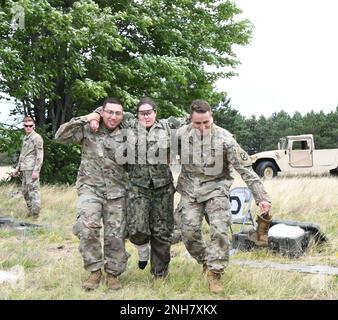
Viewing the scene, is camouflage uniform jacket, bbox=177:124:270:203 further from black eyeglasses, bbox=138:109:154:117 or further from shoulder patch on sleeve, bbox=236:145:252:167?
black eyeglasses, bbox=138:109:154:117

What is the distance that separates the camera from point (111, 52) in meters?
14.1

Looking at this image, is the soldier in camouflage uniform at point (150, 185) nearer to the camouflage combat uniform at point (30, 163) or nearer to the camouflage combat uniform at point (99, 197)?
the camouflage combat uniform at point (99, 197)

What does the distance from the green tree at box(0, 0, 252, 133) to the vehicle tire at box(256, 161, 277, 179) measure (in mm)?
3625

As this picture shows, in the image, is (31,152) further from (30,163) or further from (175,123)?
(175,123)

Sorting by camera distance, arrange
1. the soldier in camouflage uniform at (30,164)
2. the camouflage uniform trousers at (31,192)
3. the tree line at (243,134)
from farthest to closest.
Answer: the tree line at (243,134)
the soldier in camouflage uniform at (30,164)
the camouflage uniform trousers at (31,192)

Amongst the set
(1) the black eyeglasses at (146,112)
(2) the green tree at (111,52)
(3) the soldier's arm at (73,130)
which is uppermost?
(2) the green tree at (111,52)

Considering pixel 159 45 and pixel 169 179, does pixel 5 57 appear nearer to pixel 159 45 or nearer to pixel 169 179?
pixel 159 45

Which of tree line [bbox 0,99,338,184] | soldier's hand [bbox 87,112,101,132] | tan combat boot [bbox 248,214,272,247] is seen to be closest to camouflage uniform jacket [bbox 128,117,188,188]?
soldier's hand [bbox 87,112,101,132]

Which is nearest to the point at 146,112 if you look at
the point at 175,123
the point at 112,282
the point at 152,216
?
the point at 175,123

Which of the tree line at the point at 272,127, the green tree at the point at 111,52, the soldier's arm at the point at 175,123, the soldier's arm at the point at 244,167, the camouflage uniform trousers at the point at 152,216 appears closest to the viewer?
the soldier's arm at the point at 244,167

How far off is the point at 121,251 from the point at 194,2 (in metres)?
12.9

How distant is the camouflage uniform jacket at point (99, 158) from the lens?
4.74 metres

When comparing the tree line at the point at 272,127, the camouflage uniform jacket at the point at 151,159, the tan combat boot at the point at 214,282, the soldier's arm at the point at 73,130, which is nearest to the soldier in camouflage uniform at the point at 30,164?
the soldier's arm at the point at 73,130

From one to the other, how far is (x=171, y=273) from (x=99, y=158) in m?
1.40
